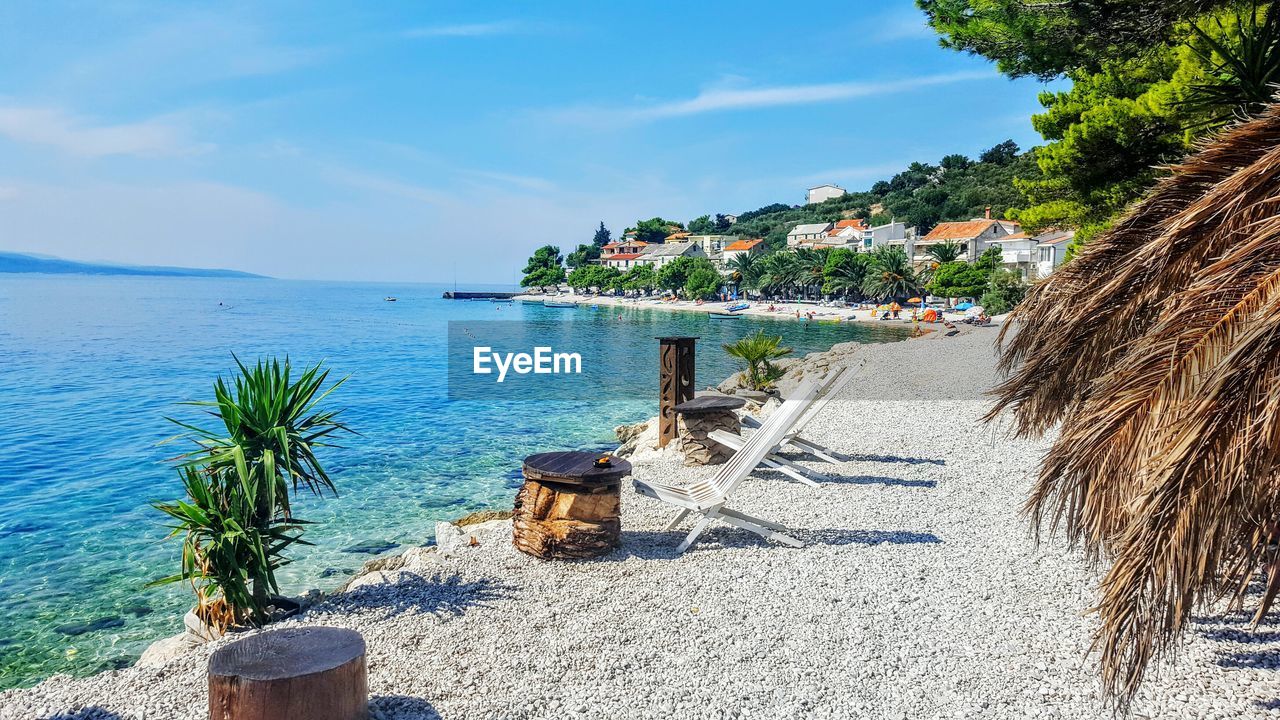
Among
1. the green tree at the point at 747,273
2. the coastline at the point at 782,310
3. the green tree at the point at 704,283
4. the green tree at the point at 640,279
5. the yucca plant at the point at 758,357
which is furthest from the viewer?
the green tree at the point at 640,279

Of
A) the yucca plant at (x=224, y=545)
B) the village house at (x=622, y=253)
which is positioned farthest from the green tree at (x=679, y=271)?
the yucca plant at (x=224, y=545)

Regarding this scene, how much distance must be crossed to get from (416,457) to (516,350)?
30.4 meters

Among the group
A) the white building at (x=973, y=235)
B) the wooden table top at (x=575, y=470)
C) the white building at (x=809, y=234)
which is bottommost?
the wooden table top at (x=575, y=470)

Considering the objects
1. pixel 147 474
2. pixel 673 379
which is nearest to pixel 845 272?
pixel 673 379

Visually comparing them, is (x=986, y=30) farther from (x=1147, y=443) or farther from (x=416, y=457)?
(x=416, y=457)

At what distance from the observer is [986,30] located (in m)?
10.0

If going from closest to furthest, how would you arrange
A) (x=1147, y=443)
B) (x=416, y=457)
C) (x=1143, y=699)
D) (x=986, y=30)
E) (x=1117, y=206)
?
(x=1147, y=443) < (x=1143, y=699) < (x=986, y=30) < (x=1117, y=206) < (x=416, y=457)

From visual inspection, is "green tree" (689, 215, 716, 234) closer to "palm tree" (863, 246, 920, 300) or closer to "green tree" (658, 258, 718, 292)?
"green tree" (658, 258, 718, 292)

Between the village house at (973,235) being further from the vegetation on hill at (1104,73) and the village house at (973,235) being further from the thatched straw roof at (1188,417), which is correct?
the thatched straw roof at (1188,417)

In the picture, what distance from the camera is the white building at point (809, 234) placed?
100 metres

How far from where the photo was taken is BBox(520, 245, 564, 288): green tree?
448 feet

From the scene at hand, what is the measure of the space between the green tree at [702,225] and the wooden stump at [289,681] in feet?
489

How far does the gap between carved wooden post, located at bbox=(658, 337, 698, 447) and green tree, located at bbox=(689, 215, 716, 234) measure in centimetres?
→ 14132

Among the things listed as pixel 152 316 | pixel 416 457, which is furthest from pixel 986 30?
pixel 152 316
